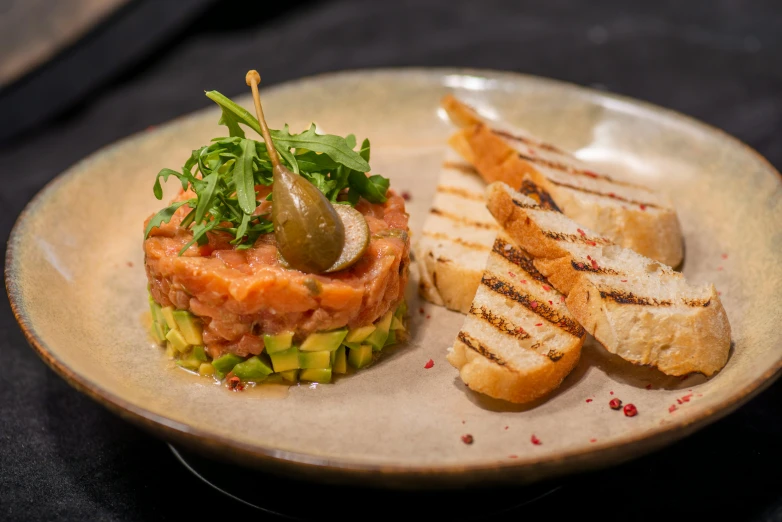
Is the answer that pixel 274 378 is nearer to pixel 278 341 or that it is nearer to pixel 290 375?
pixel 290 375

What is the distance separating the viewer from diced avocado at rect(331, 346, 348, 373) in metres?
3.32

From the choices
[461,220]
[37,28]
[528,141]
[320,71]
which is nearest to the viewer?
[461,220]

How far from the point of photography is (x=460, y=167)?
4.55 m

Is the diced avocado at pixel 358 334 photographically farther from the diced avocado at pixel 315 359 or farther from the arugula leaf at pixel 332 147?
the arugula leaf at pixel 332 147

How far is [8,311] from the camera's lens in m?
4.29

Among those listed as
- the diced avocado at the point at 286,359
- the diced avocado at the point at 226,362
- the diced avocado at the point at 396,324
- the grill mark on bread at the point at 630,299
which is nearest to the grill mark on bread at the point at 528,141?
the diced avocado at the point at 396,324

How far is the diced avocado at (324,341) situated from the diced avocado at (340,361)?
96 mm

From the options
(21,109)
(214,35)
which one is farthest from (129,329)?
(214,35)

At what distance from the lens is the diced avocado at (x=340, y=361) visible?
3316mm

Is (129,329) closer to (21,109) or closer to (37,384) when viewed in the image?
(37,384)

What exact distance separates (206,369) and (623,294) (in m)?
1.76

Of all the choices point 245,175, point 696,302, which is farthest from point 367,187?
point 696,302

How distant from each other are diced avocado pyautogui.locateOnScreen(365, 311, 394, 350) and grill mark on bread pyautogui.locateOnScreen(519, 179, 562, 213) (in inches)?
38.1

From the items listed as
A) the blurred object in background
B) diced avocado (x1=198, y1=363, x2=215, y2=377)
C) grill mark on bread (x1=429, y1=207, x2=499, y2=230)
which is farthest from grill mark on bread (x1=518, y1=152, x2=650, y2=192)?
the blurred object in background
